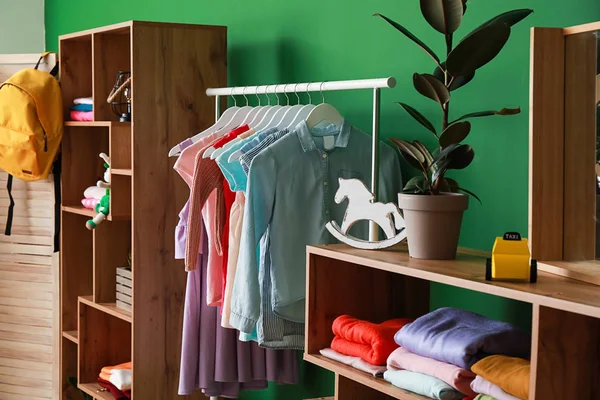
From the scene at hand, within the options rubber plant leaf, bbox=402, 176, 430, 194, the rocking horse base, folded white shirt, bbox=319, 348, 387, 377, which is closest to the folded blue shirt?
the rocking horse base

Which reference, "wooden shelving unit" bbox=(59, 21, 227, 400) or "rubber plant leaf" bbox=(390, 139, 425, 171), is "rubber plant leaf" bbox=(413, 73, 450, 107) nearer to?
"rubber plant leaf" bbox=(390, 139, 425, 171)

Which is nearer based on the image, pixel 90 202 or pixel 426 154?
pixel 426 154

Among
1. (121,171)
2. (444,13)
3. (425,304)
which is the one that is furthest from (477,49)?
(121,171)

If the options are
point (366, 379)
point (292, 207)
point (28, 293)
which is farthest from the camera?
point (28, 293)

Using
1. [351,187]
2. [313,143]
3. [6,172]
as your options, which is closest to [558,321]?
[351,187]

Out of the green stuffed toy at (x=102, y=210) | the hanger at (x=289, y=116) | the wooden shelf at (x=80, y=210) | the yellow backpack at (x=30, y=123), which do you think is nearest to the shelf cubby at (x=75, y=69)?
the yellow backpack at (x=30, y=123)

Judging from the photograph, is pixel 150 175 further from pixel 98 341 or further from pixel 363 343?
pixel 363 343

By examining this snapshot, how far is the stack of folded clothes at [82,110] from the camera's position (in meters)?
3.47

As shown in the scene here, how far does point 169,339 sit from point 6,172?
4.39 feet

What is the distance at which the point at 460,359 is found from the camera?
1.75 m

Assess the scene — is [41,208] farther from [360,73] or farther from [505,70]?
[505,70]

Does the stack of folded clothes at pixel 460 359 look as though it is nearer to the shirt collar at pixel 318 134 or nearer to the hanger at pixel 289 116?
the shirt collar at pixel 318 134

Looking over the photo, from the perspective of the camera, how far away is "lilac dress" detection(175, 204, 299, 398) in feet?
9.24

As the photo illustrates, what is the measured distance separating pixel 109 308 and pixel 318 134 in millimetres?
1333
